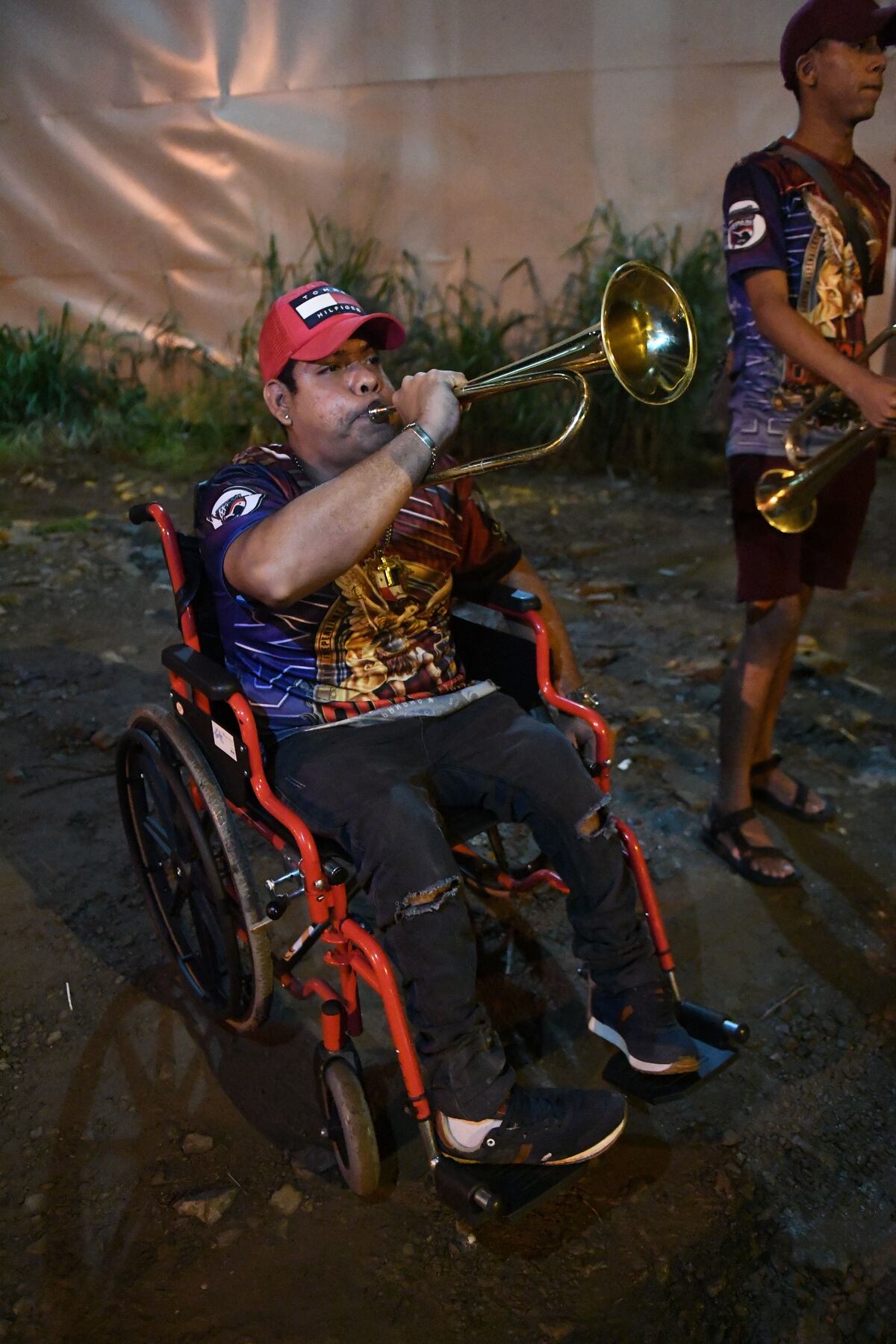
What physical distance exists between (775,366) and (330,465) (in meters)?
1.26

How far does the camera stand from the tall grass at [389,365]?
696cm

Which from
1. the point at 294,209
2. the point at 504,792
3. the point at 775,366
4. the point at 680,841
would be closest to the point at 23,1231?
the point at 504,792

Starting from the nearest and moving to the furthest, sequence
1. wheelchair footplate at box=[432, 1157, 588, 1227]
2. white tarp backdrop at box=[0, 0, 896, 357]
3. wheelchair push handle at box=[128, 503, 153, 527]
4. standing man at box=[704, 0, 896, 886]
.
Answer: wheelchair footplate at box=[432, 1157, 588, 1227], wheelchair push handle at box=[128, 503, 153, 527], standing man at box=[704, 0, 896, 886], white tarp backdrop at box=[0, 0, 896, 357]

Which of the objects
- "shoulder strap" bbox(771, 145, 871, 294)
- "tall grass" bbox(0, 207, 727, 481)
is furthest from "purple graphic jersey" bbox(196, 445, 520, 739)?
"tall grass" bbox(0, 207, 727, 481)

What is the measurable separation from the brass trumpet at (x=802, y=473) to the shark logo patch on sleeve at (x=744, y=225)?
40cm

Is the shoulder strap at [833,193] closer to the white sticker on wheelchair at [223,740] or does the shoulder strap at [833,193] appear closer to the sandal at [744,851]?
the sandal at [744,851]

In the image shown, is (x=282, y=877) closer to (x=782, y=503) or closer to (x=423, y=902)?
(x=423, y=902)

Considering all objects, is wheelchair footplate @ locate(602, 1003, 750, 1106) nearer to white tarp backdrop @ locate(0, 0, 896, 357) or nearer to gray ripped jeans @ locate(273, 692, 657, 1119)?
gray ripped jeans @ locate(273, 692, 657, 1119)

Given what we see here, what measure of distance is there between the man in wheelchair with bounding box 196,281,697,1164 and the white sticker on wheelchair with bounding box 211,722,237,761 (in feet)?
0.38

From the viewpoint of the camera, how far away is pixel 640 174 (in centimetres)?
703

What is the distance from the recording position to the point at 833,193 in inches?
112

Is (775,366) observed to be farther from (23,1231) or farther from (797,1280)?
(23,1231)

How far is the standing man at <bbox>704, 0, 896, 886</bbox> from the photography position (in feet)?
9.22

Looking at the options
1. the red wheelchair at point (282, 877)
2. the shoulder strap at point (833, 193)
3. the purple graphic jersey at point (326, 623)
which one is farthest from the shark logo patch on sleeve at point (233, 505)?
the shoulder strap at point (833, 193)
